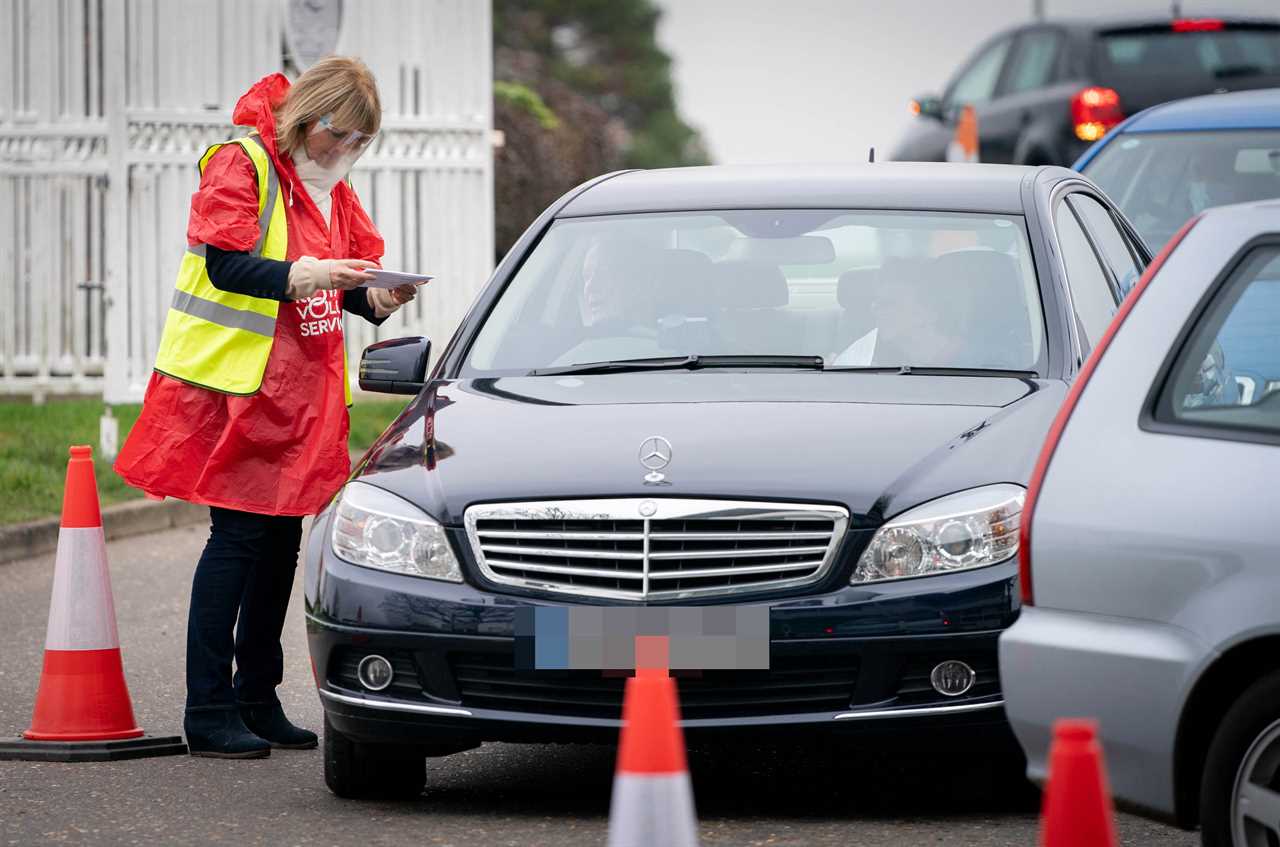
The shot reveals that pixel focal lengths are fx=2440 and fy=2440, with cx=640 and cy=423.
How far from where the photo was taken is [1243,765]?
4.17 meters

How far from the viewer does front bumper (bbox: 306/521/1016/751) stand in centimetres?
522

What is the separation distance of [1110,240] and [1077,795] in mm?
4302

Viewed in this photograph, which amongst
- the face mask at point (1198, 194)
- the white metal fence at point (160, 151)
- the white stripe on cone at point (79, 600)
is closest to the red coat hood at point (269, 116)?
the white stripe on cone at point (79, 600)

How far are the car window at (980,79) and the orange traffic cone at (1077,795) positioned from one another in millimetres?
15748

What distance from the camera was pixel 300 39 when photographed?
46.9 ft

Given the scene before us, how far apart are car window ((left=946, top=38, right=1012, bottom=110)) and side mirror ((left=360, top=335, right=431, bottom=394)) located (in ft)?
41.4

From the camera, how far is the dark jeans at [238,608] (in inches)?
256

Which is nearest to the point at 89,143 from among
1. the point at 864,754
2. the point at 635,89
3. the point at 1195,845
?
the point at 864,754

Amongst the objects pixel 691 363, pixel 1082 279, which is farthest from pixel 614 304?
pixel 1082 279

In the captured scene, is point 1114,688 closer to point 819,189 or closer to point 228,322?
point 819,189

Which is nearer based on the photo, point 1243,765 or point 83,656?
point 1243,765

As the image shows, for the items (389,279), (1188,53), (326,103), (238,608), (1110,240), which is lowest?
(238,608)

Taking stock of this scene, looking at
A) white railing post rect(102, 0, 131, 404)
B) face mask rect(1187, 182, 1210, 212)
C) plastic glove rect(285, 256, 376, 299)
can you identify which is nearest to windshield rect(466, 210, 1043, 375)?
plastic glove rect(285, 256, 376, 299)

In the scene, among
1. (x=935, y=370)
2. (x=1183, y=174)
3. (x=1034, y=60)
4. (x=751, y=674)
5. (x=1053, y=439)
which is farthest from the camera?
(x=1034, y=60)
